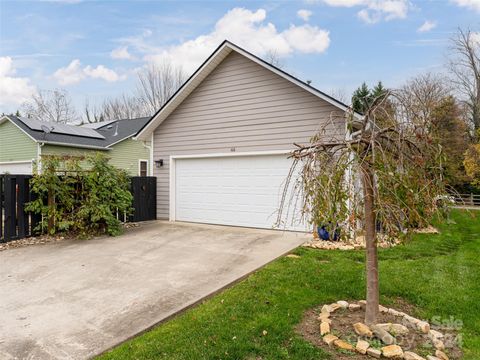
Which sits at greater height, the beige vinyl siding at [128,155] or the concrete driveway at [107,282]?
the beige vinyl siding at [128,155]

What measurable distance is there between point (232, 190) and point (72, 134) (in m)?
10.3

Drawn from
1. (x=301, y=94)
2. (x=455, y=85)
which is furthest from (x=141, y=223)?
(x=455, y=85)

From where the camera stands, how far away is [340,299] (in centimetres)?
393

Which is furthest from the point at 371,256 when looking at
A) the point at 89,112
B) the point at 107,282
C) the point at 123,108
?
the point at 89,112

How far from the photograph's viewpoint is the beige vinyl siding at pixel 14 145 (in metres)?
13.9

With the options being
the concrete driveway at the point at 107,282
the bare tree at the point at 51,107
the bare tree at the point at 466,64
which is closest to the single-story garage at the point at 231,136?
the concrete driveway at the point at 107,282

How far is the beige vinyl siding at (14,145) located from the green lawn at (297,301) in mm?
13109

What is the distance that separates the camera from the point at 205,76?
953 cm

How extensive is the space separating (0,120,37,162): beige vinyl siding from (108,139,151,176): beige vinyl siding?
133 inches

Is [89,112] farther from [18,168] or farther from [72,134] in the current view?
[18,168]

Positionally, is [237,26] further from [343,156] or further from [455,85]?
[455,85]

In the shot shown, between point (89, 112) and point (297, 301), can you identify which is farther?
point (89, 112)

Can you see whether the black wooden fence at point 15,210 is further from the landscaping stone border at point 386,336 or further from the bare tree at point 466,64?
the bare tree at point 466,64

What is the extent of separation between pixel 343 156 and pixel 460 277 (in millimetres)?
3223
